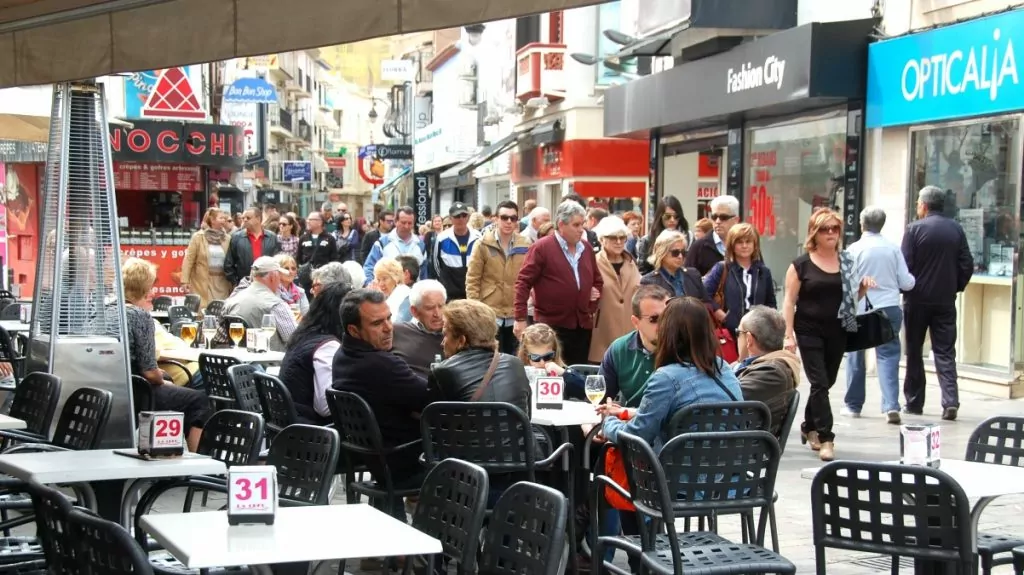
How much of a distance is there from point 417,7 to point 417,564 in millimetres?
2697

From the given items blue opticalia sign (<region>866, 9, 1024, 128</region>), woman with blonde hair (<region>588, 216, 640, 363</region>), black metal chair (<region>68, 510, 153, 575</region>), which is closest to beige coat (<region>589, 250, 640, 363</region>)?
woman with blonde hair (<region>588, 216, 640, 363</region>)

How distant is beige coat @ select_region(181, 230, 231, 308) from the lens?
16.1 meters

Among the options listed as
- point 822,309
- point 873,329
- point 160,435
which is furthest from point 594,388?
point 873,329

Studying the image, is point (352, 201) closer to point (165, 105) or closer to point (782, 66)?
point (165, 105)

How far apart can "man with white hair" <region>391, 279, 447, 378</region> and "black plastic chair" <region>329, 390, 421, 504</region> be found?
81 centimetres

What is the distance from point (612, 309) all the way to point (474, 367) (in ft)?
13.3

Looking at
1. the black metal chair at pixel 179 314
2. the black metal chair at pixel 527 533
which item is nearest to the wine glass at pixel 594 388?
the black metal chair at pixel 527 533

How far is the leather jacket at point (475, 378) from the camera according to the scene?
6.63 m

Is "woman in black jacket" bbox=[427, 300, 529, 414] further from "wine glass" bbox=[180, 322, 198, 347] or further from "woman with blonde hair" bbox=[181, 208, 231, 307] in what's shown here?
"woman with blonde hair" bbox=[181, 208, 231, 307]

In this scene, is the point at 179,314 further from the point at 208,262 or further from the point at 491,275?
the point at 208,262

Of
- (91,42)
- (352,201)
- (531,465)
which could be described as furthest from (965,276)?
(352,201)

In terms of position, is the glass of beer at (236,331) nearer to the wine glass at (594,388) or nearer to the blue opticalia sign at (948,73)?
the wine glass at (594,388)

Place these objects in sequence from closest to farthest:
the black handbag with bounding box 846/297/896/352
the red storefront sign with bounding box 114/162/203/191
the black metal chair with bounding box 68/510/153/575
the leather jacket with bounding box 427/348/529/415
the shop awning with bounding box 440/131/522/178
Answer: the black metal chair with bounding box 68/510/153/575 < the leather jacket with bounding box 427/348/529/415 < the black handbag with bounding box 846/297/896/352 < the red storefront sign with bounding box 114/162/203/191 < the shop awning with bounding box 440/131/522/178

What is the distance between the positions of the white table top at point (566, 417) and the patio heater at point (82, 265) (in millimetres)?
2459
